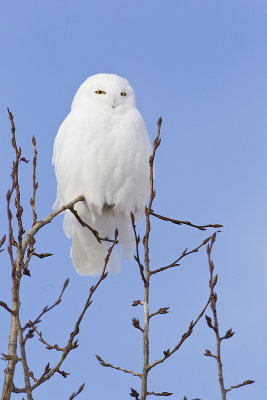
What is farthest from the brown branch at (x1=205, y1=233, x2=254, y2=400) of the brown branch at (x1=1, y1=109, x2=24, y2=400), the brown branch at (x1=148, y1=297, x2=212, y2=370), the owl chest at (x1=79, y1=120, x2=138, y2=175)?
the owl chest at (x1=79, y1=120, x2=138, y2=175)

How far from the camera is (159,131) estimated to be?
2.69 meters

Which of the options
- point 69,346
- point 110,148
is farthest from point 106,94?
point 69,346

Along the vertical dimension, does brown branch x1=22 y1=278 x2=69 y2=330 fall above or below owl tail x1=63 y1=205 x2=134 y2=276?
below

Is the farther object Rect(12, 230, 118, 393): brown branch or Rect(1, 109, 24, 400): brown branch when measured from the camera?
Rect(12, 230, 118, 393): brown branch

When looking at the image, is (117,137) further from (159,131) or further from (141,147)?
(159,131)

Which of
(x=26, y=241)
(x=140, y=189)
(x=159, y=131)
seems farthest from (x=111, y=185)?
(x=159, y=131)

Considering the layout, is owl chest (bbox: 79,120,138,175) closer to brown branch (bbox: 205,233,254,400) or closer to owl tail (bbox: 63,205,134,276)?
owl tail (bbox: 63,205,134,276)

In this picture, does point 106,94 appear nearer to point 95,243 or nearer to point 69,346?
point 95,243

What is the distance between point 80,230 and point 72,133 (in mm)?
873

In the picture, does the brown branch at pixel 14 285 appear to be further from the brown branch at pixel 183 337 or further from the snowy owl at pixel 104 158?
the snowy owl at pixel 104 158

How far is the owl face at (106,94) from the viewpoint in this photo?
15.8 feet

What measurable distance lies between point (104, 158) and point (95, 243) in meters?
0.89

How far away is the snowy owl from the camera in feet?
15.3

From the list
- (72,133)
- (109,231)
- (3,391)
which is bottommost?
(3,391)
